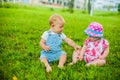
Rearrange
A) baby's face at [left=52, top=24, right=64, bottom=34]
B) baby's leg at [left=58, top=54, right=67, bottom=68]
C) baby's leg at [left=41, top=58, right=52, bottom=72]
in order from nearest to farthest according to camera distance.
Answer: baby's leg at [left=41, top=58, right=52, bottom=72] → baby's leg at [left=58, top=54, right=67, bottom=68] → baby's face at [left=52, top=24, right=64, bottom=34]

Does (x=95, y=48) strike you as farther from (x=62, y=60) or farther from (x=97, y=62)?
(x=62, y=60)

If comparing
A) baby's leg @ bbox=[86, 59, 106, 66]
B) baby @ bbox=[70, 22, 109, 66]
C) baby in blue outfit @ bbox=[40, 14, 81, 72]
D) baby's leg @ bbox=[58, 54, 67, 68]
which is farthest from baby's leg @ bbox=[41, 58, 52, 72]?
baby's leg @ bbox=[86, 59, 106, 66]

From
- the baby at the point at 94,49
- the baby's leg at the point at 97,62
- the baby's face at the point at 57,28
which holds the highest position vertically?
the baby's face at the point at 57,28

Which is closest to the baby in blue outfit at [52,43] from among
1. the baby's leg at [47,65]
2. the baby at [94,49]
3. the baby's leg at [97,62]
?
the baby's leg at [47,65]

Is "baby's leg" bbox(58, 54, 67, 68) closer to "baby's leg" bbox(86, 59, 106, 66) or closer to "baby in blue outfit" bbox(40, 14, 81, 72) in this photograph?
"baby in blue outfit" bbox(40, 14, 81, 72)

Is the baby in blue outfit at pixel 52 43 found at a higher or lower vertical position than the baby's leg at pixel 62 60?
higher

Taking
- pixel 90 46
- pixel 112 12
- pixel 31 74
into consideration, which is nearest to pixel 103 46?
pixel 90 46

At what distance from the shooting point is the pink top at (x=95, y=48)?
3898 mm

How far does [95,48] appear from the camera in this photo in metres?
3.91

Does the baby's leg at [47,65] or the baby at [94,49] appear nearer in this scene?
the baby's leg at [47,65]

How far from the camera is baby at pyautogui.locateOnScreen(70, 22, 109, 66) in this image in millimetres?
3828

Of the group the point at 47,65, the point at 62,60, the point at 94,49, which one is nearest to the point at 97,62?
the point at 94,49

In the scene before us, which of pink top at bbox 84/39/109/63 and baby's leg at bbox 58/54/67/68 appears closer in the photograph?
baby's leg at bbox 58/54/67/68

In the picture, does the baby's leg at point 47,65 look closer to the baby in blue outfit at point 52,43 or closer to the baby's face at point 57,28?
the baby in blue outfit at point 52,43
